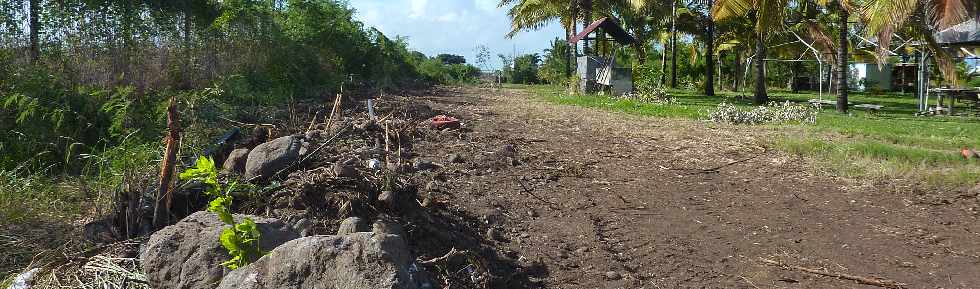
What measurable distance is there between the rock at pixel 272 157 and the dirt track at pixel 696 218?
1201mm

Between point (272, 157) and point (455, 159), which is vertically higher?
point (272, 157)

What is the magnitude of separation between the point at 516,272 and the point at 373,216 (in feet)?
3.13

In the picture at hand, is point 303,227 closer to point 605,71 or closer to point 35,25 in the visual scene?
point 35,25

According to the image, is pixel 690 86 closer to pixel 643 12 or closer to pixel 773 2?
pixel 643 12

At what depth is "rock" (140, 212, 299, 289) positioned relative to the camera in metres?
3.89

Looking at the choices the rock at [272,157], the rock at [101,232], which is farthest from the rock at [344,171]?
the rock at [101,232]

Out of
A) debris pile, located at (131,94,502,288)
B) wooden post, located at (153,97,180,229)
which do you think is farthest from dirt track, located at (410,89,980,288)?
wooden post, located at (153,97,180,229)

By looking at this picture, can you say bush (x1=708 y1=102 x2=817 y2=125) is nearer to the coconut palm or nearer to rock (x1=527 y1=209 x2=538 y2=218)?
rock (x1=527 y1=209 x2=538 y2=218)

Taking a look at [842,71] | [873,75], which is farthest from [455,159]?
[873,75]

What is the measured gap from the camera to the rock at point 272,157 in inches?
220

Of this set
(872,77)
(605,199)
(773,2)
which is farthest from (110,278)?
(872,77)

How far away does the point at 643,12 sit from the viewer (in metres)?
31.2

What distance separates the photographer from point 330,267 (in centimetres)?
345

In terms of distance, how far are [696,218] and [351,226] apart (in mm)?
3050
